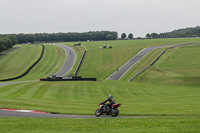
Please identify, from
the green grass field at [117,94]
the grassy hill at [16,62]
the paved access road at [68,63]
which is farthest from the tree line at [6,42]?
the paved access road at [68,63]

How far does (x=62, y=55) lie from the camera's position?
403 feet

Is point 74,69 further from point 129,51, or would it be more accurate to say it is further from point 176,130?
point 176,130

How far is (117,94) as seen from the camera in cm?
4872

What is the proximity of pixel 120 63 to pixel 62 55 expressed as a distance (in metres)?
34.3

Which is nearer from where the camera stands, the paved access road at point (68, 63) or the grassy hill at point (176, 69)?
the grassy hill at point (176, 69)

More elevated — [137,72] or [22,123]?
[22,123]

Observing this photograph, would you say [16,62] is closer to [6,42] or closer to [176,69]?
[6,42]

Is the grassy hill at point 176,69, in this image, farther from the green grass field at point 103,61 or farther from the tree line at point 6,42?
the tree line at point 6,42

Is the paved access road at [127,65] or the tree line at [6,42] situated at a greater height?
the tree line at [6,42]

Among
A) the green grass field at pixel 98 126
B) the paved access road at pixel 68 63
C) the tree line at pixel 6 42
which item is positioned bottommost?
the paved access road at pixel 68 63

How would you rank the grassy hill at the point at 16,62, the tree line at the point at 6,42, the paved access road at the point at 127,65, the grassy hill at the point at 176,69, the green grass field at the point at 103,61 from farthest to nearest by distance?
the tree line at the point at 6,42 → the grassy hill at the point at 16,62 → the green grass field at the point at 103,61 → the paved access road at the point at 127,65 → the grassy hill at the point at 176,69

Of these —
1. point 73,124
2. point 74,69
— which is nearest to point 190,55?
point 74,69

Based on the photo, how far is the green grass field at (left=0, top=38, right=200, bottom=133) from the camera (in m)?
19.7

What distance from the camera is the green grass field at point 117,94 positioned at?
19.7 metres
